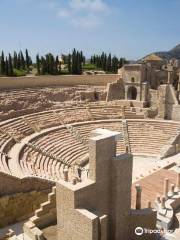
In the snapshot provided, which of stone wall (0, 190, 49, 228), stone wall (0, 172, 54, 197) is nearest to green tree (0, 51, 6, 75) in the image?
stone wall (0, 172, 54, 197)

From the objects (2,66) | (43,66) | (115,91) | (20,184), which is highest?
(43,66)

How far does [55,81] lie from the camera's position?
28953 millimetres

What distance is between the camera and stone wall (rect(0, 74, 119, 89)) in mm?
26219

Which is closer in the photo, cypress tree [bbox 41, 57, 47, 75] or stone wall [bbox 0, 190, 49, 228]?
stone wall [bbox 0, 190, 49, 228]

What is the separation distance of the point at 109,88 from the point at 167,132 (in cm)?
780

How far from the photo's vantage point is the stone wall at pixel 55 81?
26.2 m

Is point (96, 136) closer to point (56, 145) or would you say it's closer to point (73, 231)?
→ point (73, 231)

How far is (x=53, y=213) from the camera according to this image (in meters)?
8.47

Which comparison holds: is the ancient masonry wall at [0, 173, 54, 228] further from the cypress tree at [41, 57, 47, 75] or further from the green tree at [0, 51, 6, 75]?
the cypress tree at [41, 57, 47, 75]

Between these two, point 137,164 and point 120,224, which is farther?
point 137,164

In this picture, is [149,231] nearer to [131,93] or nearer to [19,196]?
[19,196]

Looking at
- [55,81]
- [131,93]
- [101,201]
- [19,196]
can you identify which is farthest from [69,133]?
[101,201]

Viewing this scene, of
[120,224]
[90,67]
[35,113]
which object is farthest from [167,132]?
[90,67]

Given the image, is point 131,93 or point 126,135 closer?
point 126,135
